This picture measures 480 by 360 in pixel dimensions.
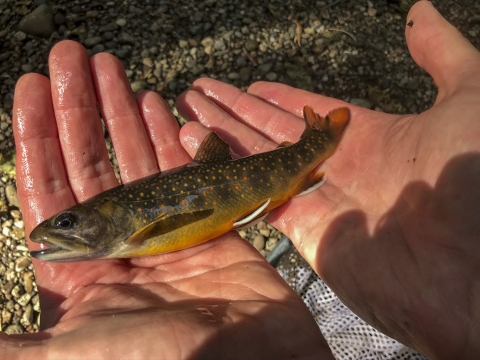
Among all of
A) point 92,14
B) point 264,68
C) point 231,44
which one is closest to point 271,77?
point 264,68

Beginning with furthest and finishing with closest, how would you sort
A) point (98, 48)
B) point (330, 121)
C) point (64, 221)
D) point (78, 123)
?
point (98, 48) < point (330, 121) < point (78, 123) < point (64, 221)

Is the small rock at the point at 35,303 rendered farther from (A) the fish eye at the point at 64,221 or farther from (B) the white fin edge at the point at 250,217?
(B) the white fin edge at the point at 250,217

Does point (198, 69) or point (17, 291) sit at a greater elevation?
point (198, 69)

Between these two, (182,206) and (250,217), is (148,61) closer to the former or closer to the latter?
(182,206)

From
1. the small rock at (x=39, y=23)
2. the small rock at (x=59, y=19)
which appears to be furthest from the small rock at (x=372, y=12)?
the small rock at (x=39, y=23)

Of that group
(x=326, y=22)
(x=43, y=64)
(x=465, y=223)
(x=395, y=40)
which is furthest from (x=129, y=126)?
→ (x=395, y=40)

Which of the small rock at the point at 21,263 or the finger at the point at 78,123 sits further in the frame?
the small rock at the point at 21,263
